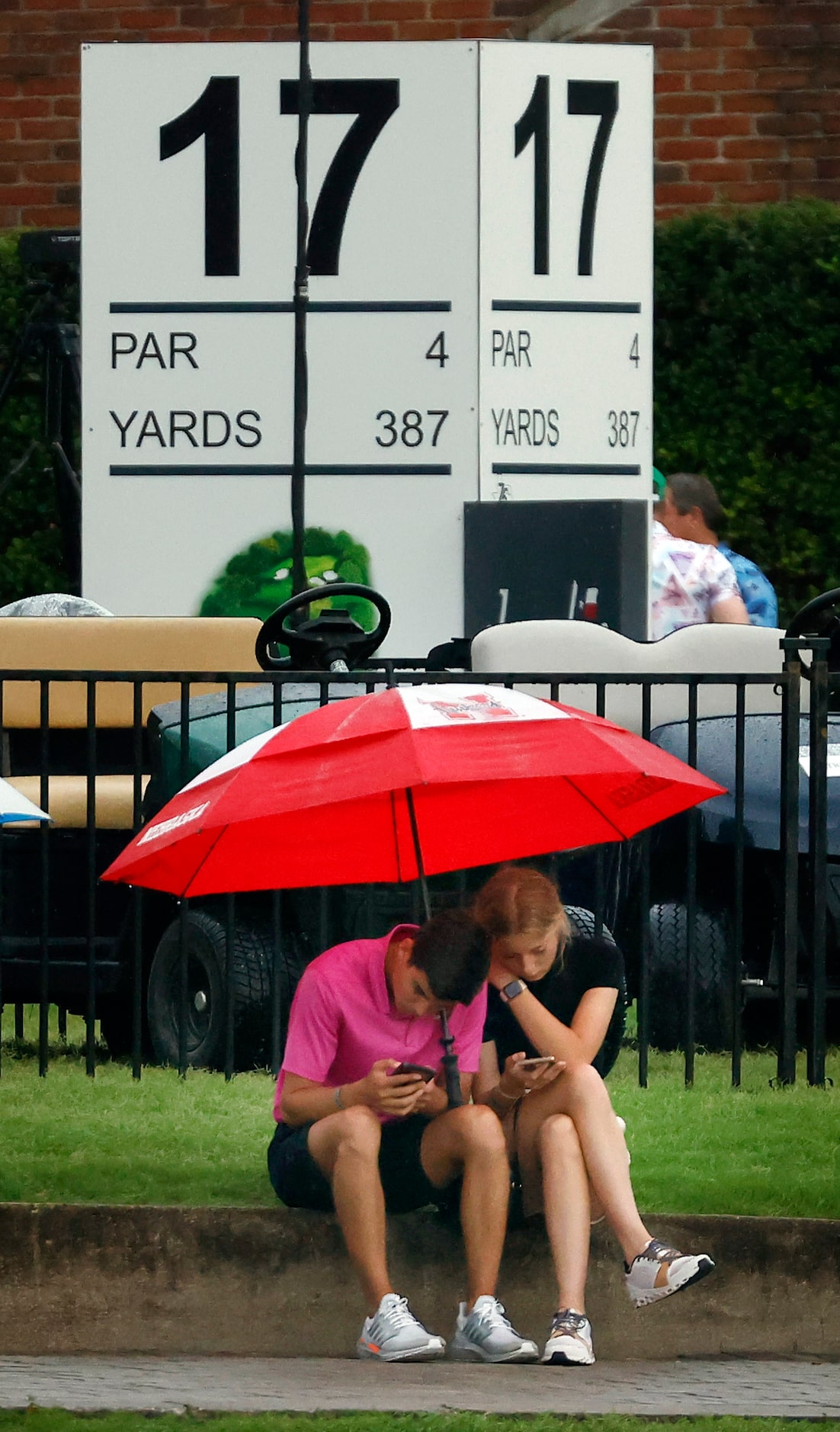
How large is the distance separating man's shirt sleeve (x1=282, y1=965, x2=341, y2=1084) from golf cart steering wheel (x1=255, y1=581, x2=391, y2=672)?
1500mm

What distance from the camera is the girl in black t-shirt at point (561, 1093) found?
195 inches

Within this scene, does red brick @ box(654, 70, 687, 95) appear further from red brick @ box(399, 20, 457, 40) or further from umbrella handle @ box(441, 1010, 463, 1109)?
umbrella handle @ box(441, 1010, 463, 1109)

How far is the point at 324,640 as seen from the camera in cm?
683

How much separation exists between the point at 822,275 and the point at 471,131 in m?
3.34

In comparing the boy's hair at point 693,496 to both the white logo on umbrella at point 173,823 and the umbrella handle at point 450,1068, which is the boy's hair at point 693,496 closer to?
the white logo on umbrella at point 173,823

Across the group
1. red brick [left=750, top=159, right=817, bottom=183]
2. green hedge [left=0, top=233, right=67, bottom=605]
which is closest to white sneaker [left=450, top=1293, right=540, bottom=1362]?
green hedge [left=0, top=233, right=67, bottom=605]

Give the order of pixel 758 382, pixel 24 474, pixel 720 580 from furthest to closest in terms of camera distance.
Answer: pixel 24 474, pixel 758 382, pixel 720 580

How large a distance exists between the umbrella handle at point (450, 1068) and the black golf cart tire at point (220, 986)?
1.51m

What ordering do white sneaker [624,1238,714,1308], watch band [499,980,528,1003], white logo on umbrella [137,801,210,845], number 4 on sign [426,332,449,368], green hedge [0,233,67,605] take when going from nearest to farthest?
1. white sneaker [624,1238,714,1308]
2. white logo on umbrella [137,801,210,845]
3. watch band [499,980,528,1003]
4. number 4 on sign [426,332,449,368]
5. green hedge [0,233,67,605]

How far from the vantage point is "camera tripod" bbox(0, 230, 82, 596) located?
11.8 meters

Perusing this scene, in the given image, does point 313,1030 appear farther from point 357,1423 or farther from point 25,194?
point 25,194

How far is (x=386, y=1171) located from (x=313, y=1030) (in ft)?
1.04

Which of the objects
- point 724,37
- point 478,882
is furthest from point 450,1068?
point 724,37

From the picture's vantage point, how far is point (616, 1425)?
4.41m
